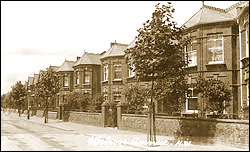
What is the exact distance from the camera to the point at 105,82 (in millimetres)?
35375

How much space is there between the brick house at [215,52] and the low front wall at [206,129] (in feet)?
13.0

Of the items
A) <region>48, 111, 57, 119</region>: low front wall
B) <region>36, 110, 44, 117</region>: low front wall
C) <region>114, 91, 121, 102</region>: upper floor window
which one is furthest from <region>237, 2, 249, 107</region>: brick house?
<region>36, 110, 44, 117</region>: low front wall

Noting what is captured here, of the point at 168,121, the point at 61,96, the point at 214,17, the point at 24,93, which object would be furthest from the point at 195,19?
the point at 24,93

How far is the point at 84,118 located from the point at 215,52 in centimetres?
1578

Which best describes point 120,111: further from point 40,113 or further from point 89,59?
point 40,113

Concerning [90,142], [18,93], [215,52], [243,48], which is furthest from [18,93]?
[243,48]

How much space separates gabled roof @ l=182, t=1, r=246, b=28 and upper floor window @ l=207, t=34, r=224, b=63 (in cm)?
141

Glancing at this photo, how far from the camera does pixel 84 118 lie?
93.2 ft

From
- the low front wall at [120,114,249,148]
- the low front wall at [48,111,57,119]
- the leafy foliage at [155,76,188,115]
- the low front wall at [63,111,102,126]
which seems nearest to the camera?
the low front wall at [120,114,249,148]

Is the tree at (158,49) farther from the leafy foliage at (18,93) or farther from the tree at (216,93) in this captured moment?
the leafy foliage at (18,93)

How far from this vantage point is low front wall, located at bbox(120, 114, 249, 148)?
40.3 feet

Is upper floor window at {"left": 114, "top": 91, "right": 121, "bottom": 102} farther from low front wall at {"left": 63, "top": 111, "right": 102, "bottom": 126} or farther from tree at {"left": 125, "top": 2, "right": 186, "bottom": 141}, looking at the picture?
tree at {"left": 125, "top": 2, "right": 186, "bottom": 141}

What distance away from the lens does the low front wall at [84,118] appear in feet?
84.1

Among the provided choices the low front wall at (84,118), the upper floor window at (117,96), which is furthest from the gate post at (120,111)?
the upper floor window at (117,96)
